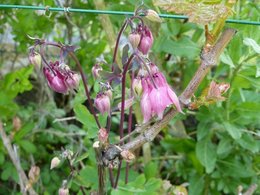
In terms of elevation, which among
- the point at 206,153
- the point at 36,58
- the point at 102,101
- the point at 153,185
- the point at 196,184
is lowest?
the point at 196,184

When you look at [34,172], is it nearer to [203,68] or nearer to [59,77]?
[59,77]

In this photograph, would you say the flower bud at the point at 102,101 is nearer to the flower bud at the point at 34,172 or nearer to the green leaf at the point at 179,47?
the flower bud at the point at 34,172

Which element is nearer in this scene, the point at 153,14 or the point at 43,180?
the point at 153,14

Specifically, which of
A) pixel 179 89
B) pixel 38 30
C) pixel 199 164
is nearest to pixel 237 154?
pixel 199 164

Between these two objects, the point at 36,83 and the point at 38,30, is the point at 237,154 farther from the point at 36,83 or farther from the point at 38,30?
the point at 36,83

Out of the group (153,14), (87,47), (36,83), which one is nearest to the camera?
(153,14)

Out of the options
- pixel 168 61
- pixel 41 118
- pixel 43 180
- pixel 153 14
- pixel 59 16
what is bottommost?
pixel 43 180

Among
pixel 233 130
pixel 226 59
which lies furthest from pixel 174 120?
pixel 226 59

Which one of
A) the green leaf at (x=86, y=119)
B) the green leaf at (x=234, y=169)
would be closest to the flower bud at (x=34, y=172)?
the green leaf at (x=86, y=119)
